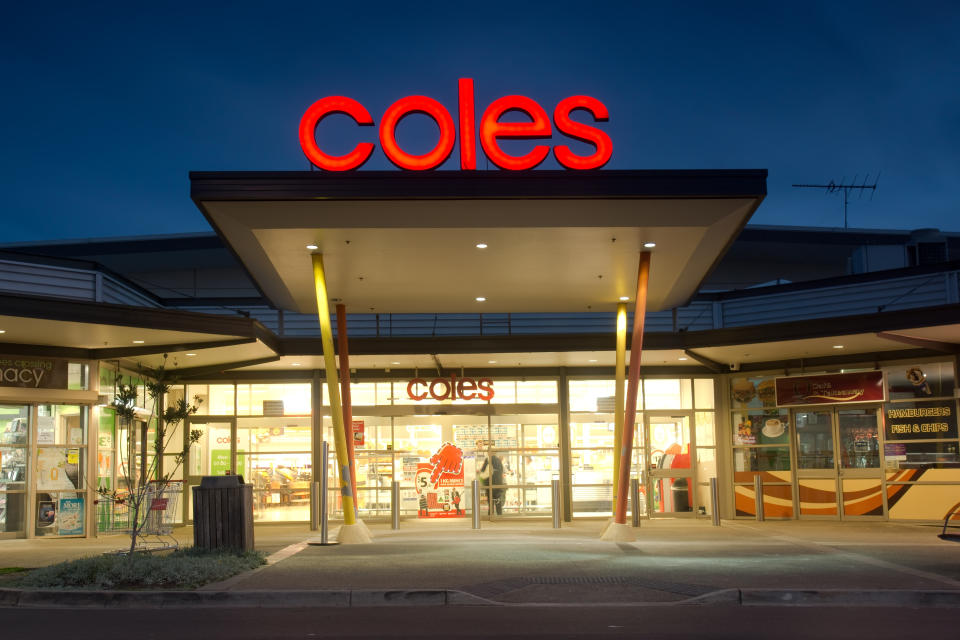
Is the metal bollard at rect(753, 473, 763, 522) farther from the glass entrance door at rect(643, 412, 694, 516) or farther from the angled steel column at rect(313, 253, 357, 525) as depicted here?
the angled steel column at rect(313, 253, 357, 525)

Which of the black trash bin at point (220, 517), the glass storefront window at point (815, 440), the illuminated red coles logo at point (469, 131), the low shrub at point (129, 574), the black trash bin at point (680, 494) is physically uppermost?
the illuminated red coles logo at point (469, 131)

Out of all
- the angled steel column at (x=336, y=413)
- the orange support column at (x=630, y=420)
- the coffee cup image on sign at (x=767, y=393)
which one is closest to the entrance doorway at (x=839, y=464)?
the coffee cup image on sign at (x=767, y=393)

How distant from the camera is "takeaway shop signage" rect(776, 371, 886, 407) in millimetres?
22125

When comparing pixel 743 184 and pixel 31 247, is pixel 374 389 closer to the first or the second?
pixel 743 184

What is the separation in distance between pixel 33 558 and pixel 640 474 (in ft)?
47.7

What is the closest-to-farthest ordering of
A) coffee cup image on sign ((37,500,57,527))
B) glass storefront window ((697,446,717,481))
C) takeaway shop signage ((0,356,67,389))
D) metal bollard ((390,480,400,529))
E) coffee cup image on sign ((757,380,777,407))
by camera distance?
takeaway shop signage ((0,356,67,389))
coffee cup image on sign ((37,500,57,527))
metal bollard ((390,480,400,529))
coffee cup image on sign ((757,380,777,407))
glass storefront window ((697,446,717,481))

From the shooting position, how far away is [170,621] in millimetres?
9500

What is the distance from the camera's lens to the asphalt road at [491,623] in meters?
8.60

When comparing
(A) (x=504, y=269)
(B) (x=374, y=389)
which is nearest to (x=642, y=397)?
(B) (x=374, y=389)

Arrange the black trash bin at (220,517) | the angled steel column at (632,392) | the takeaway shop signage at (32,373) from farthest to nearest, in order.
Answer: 1. the takeaway shop signage at (32,373)
2. the angled steel column at (632,392)
3. the black trash bin at (220,517)

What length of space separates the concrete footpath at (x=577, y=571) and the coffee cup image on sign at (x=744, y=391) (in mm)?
5962

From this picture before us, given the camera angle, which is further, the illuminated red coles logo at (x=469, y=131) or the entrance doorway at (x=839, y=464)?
the entrance doorway at (x=839, y=464)

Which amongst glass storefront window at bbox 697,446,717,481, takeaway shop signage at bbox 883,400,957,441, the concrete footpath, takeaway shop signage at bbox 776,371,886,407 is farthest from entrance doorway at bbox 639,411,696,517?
the concrete footpath

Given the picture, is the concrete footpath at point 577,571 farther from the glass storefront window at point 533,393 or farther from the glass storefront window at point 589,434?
the glass storefront window at point 533,393
